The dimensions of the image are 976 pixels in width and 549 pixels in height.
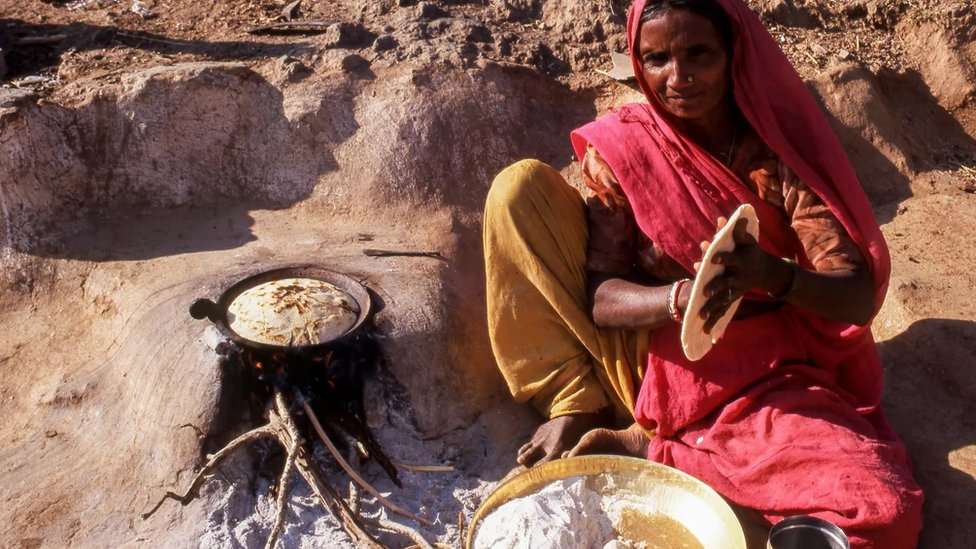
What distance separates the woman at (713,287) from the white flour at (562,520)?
0.29 meters

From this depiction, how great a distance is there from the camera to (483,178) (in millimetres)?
3939

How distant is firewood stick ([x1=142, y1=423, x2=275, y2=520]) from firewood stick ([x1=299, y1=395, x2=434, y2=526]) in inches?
4.8

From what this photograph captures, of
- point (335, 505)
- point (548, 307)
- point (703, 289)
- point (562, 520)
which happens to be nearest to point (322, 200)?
point (548, 307)

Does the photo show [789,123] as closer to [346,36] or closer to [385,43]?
[385,43]

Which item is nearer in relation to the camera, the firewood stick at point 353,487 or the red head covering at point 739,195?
the red head covering at point 739,195

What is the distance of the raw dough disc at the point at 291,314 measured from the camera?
9.13ft

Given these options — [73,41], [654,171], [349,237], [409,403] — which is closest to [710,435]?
Result: [654,171]

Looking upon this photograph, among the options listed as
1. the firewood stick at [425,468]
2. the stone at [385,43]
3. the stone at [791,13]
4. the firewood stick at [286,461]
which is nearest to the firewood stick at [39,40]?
the stone at [385,43]

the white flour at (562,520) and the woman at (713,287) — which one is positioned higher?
the woman at (713,287)

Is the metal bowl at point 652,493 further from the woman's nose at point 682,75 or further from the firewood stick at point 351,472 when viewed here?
the woman's nose at point 682,75

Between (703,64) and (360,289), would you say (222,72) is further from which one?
(703,64)

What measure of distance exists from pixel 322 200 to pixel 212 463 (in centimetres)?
145

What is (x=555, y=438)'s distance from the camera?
2.82 m

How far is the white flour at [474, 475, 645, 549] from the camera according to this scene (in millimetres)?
2268
